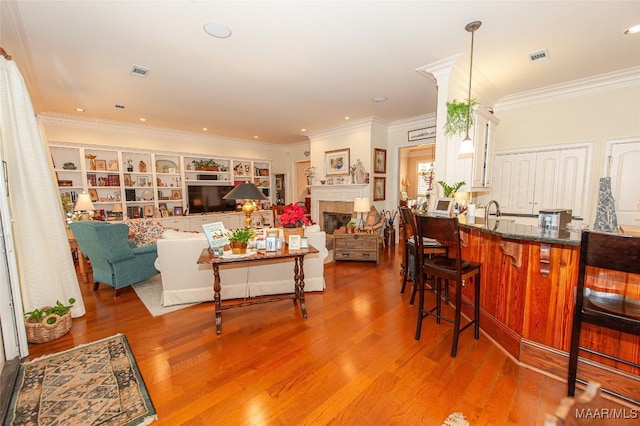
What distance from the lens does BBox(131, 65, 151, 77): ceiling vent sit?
11.1ft

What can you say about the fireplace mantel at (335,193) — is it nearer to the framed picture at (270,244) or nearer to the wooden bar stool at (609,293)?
the framed picture at (270,244)

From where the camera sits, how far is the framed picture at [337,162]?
654cm

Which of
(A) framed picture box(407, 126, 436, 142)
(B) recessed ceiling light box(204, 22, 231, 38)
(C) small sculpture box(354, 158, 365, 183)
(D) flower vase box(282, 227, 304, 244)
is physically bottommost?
(D) flower vase box(282, 227, 304, 244)

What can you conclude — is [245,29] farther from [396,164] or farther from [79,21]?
[396,164]

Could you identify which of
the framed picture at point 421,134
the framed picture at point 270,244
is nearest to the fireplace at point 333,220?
the framed picture at point 421,134

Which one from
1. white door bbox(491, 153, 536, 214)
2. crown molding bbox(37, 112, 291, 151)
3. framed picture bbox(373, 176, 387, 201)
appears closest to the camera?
white door bbox(491, 153, 536, 214)

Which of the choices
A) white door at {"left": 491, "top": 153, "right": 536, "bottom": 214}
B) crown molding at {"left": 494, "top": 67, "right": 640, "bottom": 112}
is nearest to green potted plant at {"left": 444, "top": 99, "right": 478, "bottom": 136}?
crown molding at {"left": 494, "top": 67, "right": 640, "bottom": 112}

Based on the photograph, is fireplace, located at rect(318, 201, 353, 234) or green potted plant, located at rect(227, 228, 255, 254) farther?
fireplace, located at rect(318, 201, 353, 234)

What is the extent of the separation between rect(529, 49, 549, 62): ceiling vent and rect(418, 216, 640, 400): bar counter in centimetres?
229

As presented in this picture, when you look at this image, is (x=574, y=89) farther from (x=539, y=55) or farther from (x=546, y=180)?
(x=539, y=55)

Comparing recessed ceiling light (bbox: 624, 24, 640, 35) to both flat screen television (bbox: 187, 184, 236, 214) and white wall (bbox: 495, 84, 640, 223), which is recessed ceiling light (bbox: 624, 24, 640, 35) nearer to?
white wall (bbox: 495, 84, 640, 223)

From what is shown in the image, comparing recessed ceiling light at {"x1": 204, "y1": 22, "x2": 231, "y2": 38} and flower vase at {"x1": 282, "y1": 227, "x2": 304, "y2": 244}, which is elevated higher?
recessed ceiling light at {"x1": 204, "y1": 22, "x2": 231, "y2": 38}

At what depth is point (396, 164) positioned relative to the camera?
21.2ft

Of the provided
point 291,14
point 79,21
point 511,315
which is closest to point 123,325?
point 79,21
